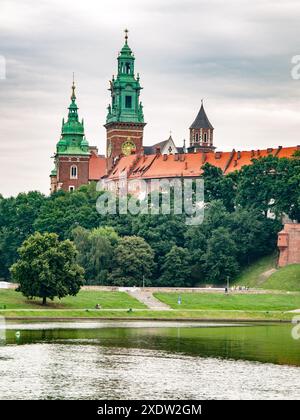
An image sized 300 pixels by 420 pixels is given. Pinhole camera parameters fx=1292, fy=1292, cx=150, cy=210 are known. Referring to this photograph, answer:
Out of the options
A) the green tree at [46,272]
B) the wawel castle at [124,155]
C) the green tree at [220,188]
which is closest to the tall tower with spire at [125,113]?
the wawel castle at [124,155]

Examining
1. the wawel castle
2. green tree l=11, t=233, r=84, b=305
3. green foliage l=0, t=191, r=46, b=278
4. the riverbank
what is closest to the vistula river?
the riverbank

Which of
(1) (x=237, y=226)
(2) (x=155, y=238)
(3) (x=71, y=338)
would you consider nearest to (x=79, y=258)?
(2) (x=155, y=238)

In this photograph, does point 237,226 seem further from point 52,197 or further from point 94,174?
point 94,174

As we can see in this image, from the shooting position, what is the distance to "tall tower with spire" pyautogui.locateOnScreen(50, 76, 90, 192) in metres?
180

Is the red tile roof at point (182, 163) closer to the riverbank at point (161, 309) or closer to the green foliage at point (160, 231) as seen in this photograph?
the green foliage at point (160, 231)

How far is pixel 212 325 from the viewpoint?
96.4 m

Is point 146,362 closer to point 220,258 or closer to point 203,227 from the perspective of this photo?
point 220,258

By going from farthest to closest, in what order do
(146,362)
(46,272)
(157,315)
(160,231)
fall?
(160,231), (157,315), (46,272), (146,362)

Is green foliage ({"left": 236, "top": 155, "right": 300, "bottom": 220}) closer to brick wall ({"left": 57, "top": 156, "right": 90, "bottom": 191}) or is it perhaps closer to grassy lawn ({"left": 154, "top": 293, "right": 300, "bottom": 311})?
grassy lawn ({"left": 154, "top": 293, "right": 300, "bottom": 311})

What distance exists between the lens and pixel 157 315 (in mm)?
103625

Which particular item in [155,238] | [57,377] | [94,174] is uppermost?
[94,174]

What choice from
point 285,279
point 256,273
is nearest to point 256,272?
point 256,273

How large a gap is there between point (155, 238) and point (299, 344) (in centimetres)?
5564

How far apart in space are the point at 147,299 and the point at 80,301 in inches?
314
